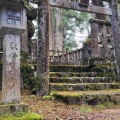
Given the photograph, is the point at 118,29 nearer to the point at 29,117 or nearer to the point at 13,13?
the point at 13,13

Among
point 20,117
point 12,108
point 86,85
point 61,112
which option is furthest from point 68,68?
point 20,117

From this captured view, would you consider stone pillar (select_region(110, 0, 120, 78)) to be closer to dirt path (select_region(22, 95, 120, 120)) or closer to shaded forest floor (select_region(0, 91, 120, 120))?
shaded forest floor (select_region(0, 91, 120, 120))

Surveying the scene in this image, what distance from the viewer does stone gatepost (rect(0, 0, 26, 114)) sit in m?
4.78

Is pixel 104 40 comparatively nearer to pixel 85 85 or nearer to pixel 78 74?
pixel 78 74

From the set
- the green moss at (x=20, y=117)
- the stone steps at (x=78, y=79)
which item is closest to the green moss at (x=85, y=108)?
the green moss at (x=20, y=117)

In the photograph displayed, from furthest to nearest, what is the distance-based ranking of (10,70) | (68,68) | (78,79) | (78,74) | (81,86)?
(68,68), (78,74), (78,79), (81,86), (10,70)

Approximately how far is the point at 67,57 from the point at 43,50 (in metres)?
4.75

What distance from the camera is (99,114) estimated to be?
5781 millimetres

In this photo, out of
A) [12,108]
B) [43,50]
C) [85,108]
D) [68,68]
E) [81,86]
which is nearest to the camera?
[12,108]

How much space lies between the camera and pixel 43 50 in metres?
7.44

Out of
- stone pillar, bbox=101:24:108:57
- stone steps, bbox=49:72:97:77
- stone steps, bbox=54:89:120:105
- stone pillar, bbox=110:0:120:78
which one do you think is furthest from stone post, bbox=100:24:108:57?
stone steps, bbox=54:89:120:105

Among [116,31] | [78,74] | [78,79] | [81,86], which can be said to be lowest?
[81,86]

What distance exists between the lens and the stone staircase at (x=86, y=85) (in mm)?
6820

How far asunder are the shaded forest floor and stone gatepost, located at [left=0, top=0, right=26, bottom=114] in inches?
38.2
